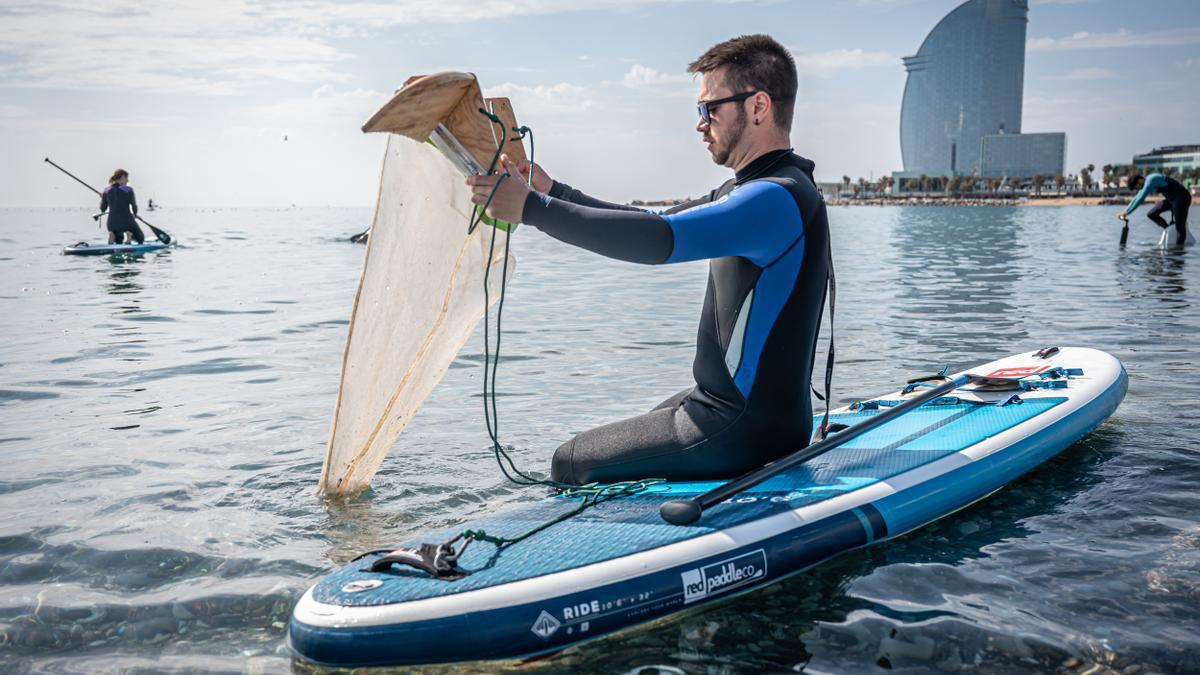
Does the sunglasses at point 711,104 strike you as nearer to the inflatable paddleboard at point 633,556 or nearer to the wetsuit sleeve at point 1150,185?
the inflatable paddleboard at point 633,556

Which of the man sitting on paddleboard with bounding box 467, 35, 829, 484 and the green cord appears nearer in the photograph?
the man sitting on paddleboard with bounding box 467, 35, 829, 484

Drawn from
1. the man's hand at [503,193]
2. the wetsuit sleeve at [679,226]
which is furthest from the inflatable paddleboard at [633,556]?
the man's hand at [503,193]

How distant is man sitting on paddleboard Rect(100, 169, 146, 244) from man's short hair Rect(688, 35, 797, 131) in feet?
71.3

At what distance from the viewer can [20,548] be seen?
14.9 ft

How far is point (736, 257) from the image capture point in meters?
3.58

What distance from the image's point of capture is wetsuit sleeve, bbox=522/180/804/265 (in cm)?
328

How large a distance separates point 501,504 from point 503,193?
7.85ft

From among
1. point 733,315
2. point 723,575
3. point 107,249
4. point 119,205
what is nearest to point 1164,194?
point 733,315

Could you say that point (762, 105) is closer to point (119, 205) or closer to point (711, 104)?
point (711, 104)

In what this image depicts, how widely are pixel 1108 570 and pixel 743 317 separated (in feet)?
6.67

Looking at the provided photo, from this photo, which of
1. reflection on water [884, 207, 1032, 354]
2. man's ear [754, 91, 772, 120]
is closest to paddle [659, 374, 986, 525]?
man's ear [754, 91, 772, 120]

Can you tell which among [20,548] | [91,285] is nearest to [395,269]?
[20,548]

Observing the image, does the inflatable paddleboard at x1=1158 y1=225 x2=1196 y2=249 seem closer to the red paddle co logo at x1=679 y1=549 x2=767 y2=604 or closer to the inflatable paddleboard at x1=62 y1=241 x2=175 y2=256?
the red paddle co logo at x1=679 y1=549 x2=767 y2=604

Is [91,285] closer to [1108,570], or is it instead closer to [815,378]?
[815,378]
